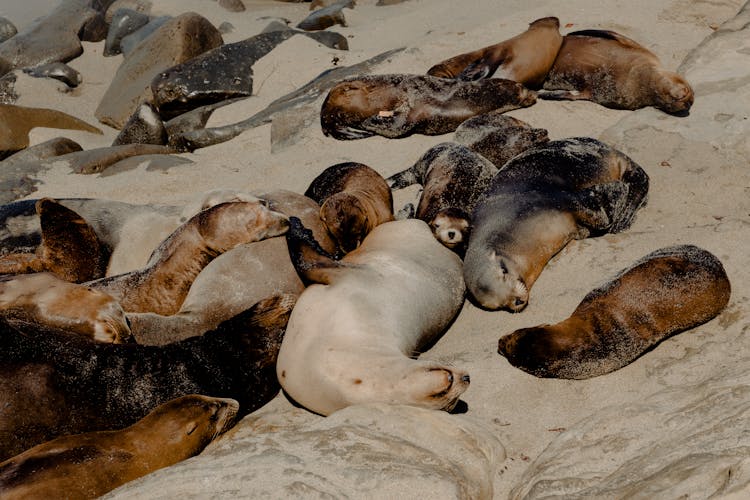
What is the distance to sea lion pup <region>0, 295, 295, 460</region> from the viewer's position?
369cm

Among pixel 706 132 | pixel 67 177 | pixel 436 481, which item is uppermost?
pixel 436 481

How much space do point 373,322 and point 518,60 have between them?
13.4 ft

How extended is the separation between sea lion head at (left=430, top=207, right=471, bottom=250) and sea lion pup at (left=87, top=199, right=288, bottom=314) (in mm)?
881

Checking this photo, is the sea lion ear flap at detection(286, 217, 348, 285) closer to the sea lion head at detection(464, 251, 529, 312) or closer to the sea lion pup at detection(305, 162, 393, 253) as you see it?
the sea lion pup at detection(305, 162, 393, 253)

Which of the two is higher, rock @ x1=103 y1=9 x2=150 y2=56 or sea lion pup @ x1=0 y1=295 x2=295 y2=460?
sea lion pup @ x1=0 y1=295 x2=295 y2=460

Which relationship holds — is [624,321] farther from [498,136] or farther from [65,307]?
[65,307]

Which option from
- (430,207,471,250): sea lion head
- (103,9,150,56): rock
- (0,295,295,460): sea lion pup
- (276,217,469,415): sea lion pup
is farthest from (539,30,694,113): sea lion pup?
(103,9,150,56): rock

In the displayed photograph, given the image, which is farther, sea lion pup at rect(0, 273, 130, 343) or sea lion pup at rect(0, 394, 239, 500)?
sea lion pup at rect(0, 273, 130, 343)

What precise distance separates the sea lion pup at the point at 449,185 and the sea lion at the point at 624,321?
1068mm

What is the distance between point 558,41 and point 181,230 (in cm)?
400

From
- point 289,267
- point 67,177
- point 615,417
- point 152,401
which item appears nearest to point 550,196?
point 289,267

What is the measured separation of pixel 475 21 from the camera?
937 cm

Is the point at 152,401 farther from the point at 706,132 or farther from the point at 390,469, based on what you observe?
the point at 706,132

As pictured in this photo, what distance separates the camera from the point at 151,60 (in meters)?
11.2
